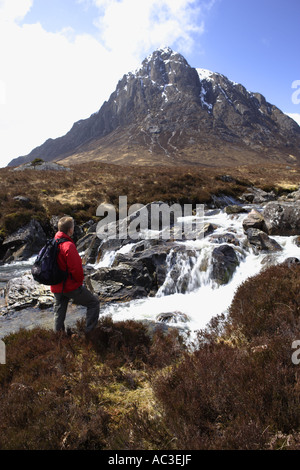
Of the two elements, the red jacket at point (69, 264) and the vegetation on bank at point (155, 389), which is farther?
the red jacket at point (69, 264)

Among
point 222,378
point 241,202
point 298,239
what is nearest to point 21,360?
point 222,378

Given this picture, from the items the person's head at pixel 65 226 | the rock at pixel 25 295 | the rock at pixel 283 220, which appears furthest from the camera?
the rock at pixel 283 220

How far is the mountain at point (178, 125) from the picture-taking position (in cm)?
10338

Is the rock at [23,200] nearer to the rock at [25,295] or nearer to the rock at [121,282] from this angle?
the rock at [25,295]

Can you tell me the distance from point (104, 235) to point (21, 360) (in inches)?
439

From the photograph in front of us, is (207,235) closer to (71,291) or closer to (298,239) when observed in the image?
(298,239)

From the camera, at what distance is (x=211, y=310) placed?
8.13 m

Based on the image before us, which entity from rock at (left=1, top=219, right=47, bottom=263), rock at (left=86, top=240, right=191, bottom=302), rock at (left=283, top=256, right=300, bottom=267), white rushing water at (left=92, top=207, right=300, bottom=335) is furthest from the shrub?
rock at (left=1, top=219, right=47, bottom=263)

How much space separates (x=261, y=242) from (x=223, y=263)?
311 centimetres

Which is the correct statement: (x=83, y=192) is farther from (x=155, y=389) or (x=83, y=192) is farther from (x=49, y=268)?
(x=155, y=389)

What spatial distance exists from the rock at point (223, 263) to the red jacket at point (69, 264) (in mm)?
6560

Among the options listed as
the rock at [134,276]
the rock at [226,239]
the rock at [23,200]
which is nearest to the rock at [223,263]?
the rock at [134,276]

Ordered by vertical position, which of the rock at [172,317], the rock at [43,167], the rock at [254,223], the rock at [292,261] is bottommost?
the rock at [172,317]

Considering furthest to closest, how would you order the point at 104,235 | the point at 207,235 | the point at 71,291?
the point at 104,235 → the point at 207,235 → the point at 71,291
